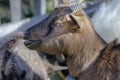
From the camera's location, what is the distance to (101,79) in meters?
5.52

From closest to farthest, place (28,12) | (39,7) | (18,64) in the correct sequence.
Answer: (18,64) < (39,7) < (28,12)

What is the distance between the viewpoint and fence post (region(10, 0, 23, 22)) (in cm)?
838

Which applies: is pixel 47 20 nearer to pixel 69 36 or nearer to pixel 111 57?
pixel 69 36

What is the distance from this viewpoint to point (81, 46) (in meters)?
5.61

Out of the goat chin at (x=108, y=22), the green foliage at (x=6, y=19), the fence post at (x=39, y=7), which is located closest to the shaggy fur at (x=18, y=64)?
the goat chin at (x=108, y=22)

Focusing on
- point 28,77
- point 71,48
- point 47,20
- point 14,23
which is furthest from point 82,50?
point 14,23

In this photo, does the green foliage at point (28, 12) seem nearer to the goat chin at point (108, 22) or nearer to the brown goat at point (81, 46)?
the goat chin at point (108, 22)

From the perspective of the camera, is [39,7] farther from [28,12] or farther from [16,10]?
[28,12]

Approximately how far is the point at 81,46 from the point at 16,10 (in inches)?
119

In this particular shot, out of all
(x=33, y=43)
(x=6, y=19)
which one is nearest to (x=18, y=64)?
(x=33, y=43)

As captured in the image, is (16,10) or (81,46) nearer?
(81,46)

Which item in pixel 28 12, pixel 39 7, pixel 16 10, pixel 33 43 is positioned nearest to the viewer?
pixel 33 43

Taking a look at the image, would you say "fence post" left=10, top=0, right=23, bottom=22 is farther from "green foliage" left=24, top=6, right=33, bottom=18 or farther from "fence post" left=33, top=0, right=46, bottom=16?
"green foliage" left=24, top=6, right=33, bottom=18

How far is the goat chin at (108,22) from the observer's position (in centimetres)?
584
